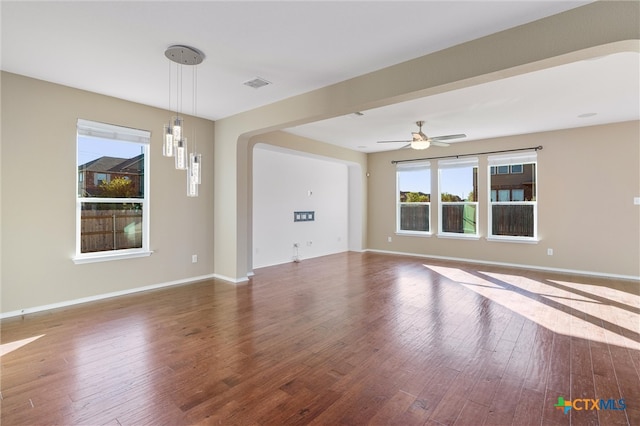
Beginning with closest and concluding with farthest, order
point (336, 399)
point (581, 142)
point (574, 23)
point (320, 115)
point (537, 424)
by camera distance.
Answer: point (537, 424) → point (336, 399) → point (574, 23) → point (320, 115) → point (581, 142)

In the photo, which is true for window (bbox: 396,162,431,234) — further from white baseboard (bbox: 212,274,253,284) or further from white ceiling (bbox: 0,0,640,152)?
white baseboard (bbox: 212,274,253,284)

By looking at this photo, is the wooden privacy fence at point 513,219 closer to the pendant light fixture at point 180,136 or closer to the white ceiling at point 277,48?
the white ceiling at point 277,48

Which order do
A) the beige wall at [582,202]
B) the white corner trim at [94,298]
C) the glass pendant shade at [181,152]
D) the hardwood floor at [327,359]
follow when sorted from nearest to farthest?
the hardwood floor at [327,359], the glass pendant shade at [181,152], the white corner trim at [94,298], the beige wall at [582,202]

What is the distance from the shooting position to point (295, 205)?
7262 mm

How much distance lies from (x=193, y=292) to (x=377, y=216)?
18.0ft

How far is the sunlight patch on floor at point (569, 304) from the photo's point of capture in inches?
124

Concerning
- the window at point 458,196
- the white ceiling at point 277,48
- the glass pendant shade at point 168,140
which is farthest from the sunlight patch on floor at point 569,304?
the glass pendant shade at point 168,140

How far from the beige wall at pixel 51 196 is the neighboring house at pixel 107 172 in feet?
0.45

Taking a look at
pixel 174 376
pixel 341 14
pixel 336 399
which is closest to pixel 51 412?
pixel 174 376

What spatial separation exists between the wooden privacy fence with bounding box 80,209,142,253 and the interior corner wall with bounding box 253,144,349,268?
2.22m

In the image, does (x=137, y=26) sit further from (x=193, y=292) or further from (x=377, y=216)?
A: (x=377, y=216)

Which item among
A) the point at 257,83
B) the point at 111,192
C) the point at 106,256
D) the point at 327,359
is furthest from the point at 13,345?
the point at 257,83

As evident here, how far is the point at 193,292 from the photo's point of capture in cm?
454

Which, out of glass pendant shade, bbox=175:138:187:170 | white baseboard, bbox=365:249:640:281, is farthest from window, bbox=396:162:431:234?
glass pendant shade, bbox=175:138:187:170
